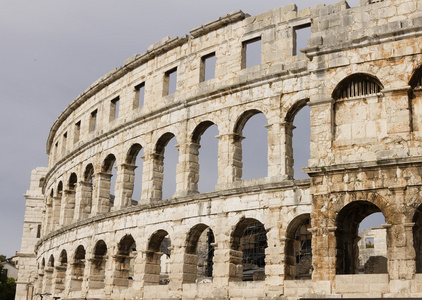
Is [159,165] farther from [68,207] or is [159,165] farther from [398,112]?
[398,112]

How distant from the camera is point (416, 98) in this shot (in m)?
15.4

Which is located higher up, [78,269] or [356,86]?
[356,86]

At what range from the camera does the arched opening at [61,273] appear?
28859 millimetres

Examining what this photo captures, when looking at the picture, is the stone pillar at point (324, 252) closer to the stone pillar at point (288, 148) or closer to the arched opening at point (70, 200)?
the stone pillar at point (288, 148)

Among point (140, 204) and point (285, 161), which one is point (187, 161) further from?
point (285, 161)

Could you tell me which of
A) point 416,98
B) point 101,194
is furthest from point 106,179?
point 416,98

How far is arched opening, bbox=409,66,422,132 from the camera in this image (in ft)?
49.9

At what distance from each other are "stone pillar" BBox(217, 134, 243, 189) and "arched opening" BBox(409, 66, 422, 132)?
21.8 ft

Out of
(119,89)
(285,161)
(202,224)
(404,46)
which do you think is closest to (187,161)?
(202,224)

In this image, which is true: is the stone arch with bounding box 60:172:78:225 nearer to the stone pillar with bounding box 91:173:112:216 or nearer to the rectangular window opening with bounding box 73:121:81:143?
the rectangular window opening with bounding box 73:121:81:143

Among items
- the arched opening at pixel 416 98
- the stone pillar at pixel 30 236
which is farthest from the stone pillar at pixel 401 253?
the stone pillar at pixel 30 236

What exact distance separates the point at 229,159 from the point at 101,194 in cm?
782

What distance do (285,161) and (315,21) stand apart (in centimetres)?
435

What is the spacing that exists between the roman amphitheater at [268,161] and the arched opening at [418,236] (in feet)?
0.18
